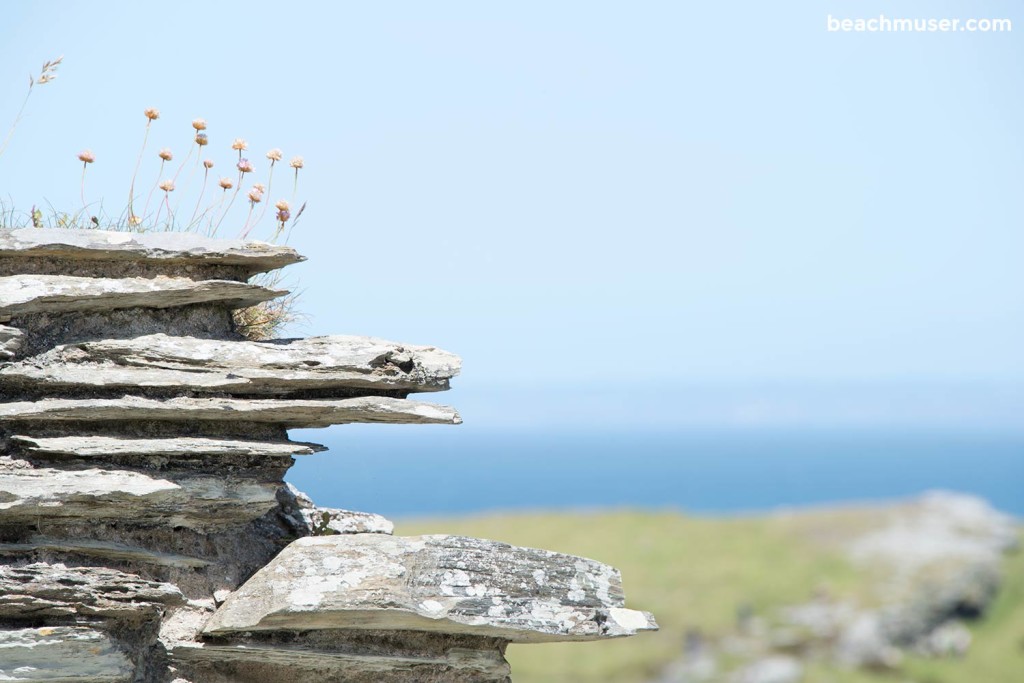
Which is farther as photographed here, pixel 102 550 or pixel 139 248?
pixel 139 248

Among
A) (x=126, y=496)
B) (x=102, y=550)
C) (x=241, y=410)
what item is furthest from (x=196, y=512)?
(x=241, y=410)

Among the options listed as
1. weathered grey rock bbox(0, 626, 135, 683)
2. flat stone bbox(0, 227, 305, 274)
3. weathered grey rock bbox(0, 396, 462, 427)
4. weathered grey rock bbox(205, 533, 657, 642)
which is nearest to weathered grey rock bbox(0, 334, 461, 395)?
weathered grey rock bbox(0, 396, 462, 427)

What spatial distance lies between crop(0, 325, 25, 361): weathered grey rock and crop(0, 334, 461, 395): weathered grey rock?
0.39ft

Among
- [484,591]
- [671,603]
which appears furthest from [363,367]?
[671,603]

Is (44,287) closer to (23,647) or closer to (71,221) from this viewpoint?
(71,221)

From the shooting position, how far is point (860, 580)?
1577 inches

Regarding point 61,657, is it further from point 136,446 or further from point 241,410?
point 241,410

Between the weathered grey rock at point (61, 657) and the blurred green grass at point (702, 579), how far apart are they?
26445mm

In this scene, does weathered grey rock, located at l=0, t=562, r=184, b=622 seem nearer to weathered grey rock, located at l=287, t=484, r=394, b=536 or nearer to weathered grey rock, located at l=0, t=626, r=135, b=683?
weathered grey rock, located at l=0, t=626, r=135, b=683

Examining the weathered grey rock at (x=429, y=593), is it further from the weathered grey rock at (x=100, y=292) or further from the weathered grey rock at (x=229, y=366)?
the weathered grey rock at (x=100, y=292)

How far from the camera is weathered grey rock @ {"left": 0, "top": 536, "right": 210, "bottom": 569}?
8.54m

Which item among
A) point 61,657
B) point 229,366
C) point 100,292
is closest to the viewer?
point 61,657

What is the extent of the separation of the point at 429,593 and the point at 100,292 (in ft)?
12.1

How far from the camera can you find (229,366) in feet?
29.9
